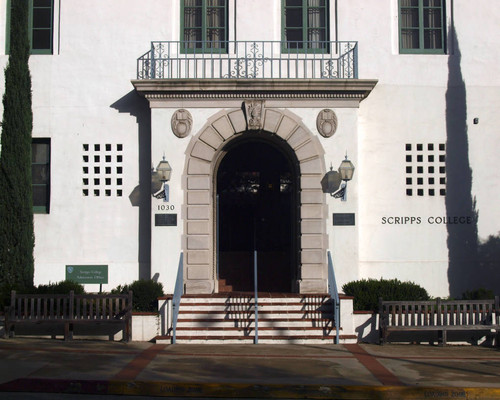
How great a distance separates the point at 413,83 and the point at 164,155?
250 inches

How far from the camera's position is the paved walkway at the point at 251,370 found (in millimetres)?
10062

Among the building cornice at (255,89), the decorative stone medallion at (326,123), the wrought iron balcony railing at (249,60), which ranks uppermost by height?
the wrought iron balcony railing at (249,60)

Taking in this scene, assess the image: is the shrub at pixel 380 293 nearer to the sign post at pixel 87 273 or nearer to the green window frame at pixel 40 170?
the sign post at pixel 87 273

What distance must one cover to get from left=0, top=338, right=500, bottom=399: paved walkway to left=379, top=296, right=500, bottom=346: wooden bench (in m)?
0.43

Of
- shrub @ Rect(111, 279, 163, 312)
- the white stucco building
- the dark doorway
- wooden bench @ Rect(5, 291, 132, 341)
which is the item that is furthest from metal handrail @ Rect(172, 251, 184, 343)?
the dark doorway

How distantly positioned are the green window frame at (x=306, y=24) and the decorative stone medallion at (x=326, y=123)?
1.78 m

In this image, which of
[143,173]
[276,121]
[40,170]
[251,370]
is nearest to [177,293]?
→ [143,173]

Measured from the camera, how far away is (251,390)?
1005 centimetres

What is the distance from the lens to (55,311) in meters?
14.8

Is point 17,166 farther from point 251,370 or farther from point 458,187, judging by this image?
point 458,187

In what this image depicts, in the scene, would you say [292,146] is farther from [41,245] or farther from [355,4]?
[41,245]

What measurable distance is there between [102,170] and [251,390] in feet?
27.6

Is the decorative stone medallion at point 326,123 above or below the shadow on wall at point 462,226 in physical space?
above

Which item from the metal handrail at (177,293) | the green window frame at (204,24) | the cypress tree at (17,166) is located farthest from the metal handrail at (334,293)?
the cypress tree at (17,166)
